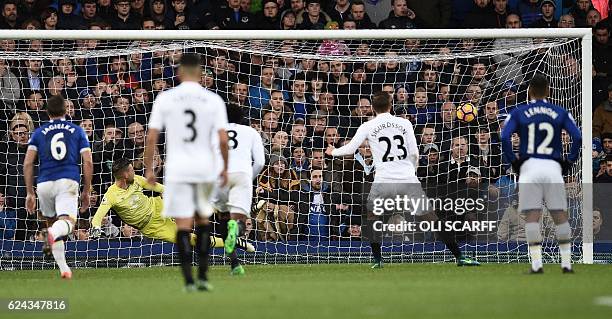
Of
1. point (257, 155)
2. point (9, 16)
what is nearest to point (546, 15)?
point (257, 155)

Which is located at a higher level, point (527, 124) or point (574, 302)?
point (527, 124)

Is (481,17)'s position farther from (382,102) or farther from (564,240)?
(564,240)

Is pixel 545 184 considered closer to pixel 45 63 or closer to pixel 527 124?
pixel 527 124

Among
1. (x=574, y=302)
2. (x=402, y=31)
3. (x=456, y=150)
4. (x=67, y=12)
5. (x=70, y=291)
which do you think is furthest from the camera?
(x=67, y=12)

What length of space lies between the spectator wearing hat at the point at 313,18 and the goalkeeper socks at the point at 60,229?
294 inches

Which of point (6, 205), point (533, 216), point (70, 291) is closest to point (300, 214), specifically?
point (6, 205)

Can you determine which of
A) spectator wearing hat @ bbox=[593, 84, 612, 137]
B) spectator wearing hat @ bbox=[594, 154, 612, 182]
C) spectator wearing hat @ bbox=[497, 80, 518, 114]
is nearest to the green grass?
spectator wearing hat @ bbox=[594, 154, 612, 182]

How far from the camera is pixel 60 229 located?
13.5 meters

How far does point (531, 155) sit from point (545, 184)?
1.10 feet

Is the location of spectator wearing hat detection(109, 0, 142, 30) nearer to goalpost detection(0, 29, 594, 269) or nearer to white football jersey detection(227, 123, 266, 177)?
goalpost detection(0, 29, 594, 269)

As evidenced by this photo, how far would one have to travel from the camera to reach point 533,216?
12.9 m

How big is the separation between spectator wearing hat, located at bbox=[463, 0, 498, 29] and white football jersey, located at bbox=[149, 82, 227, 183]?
1074cm

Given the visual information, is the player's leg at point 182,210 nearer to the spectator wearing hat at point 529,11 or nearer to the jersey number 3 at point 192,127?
the jersey number 3 at point 192,127

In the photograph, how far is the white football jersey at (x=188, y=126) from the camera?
1029cm
